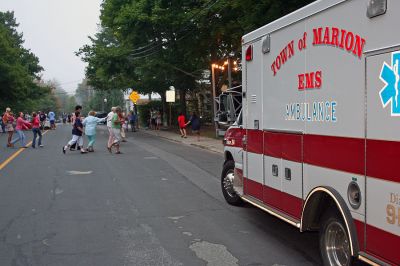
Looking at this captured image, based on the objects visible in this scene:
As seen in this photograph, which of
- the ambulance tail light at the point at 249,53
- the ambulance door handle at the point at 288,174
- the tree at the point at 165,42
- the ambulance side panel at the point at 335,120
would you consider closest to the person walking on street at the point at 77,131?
the tree at the point at 165,42

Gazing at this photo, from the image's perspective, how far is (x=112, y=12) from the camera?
3459 cm

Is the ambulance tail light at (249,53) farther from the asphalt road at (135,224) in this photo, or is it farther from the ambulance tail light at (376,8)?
the ambulance tail light at (376,8)

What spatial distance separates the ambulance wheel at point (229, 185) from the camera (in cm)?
858

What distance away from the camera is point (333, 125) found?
188 inches

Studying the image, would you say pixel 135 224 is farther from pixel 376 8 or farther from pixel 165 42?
pixel 165 42

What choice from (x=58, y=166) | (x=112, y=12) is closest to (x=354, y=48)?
(x=58, y=166)

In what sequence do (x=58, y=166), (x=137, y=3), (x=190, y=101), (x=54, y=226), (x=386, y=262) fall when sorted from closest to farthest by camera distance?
(x=386, y=262), (x=54, y=226), (x=58, y=166), (x=137, y=3), (x=190, y=101)

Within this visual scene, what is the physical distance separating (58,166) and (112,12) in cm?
2193

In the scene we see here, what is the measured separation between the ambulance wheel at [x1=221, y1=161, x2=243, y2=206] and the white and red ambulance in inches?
58.3

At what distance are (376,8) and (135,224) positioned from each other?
4.80 metres

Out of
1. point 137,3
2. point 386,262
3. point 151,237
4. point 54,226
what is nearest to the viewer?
point 386,262

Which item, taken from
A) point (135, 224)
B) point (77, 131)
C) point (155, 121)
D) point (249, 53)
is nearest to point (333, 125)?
point (249, 53)

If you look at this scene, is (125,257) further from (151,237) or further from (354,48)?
(354,48)

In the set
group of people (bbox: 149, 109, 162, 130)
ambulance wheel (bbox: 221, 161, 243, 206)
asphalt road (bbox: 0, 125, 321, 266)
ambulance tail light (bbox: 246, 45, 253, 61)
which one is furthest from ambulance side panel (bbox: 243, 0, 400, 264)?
group of people (bbox: 149, 109, 162, 130)
